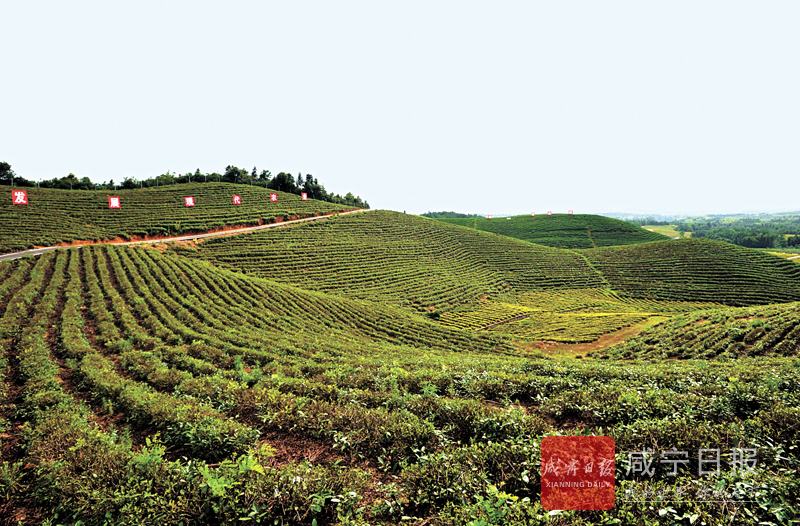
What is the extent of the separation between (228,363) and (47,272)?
24949 millimetres

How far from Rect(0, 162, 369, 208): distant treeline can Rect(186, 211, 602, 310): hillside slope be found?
133ft

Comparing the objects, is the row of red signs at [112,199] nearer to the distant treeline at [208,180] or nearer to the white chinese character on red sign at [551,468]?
the distant treeline at [208,180]

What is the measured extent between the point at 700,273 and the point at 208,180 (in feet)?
441

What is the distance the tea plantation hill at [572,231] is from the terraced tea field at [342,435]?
11723cm

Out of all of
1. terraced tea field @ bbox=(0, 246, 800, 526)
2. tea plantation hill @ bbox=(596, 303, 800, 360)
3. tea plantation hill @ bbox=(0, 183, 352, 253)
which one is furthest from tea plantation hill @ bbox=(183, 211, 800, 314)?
terraced tea field @ bbox=(0, 246, 800, 526)

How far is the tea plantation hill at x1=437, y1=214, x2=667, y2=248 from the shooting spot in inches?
4488

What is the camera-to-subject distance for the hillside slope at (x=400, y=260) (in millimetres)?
46469

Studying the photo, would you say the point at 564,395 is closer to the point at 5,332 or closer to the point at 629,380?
the point at 629,380

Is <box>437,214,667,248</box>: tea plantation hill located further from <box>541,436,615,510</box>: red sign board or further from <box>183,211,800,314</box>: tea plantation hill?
<box>541,436,615,510</box>: red sign board

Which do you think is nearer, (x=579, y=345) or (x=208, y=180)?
(x=579, y=345)

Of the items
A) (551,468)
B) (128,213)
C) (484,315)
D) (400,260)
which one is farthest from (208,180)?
(551,468)

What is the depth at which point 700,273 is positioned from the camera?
64.8m

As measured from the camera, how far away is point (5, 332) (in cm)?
1264

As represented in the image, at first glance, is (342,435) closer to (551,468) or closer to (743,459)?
(551,468)
